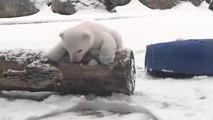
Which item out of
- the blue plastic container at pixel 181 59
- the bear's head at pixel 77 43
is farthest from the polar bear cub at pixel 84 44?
the blue plastic container at pixel 181 59

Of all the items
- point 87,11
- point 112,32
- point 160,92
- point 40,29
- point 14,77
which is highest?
point 112,32

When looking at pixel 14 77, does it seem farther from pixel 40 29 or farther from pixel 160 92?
pixel 40 29

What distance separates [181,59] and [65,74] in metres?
1.31

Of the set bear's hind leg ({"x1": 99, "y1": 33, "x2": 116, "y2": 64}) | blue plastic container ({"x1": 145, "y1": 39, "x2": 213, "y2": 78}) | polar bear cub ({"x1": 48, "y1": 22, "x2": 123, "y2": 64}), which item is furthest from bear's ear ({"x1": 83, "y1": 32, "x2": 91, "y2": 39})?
blue plastic container ({"x1": 145, "y1": 39, "x2": 213, "y2": 78})

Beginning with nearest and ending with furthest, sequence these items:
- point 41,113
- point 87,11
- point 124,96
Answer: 1. point 41,113
2. point 124,96
3. point 87,11

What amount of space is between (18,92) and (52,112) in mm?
681

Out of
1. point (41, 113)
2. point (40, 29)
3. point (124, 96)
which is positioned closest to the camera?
point (41, 113)

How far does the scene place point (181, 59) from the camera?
433 centimetres

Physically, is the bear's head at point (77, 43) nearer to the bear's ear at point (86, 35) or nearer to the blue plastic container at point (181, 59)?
the bear's ear at point (86, 35)

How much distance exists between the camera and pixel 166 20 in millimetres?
10477

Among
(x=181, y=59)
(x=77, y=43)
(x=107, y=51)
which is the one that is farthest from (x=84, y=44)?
(x=181, y=59)

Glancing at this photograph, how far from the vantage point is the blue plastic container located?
4293mm

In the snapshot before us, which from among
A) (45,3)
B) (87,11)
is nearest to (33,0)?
(45,3)

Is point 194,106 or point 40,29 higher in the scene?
point 194,106
